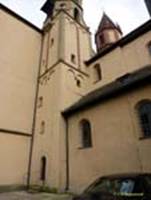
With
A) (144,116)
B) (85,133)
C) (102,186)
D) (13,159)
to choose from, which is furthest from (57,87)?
(102,186)

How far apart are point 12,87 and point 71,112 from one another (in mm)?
5472

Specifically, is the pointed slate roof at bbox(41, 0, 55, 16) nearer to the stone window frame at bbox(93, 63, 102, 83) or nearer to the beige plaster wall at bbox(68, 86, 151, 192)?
the stone window frame at bbox(93, 63, 102, 83)

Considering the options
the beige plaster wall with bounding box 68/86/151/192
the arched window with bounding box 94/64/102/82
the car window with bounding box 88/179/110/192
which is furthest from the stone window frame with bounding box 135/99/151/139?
the arched window with bounding box 94/64/102/82

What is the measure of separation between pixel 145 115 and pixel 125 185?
5549mm

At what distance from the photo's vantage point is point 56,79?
1544cm

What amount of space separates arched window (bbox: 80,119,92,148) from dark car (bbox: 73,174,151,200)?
6133mm

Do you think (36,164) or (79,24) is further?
(79,24)

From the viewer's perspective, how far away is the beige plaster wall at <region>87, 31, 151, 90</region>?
581 inches

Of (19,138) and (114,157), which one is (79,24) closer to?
(19,138)

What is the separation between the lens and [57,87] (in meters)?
14.9

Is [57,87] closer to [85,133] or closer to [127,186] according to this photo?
[85,133]

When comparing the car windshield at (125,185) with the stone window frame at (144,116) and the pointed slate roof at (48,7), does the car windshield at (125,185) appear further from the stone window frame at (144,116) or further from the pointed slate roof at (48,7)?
the pointed slate roof at (48,7)

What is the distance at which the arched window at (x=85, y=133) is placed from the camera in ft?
39.8

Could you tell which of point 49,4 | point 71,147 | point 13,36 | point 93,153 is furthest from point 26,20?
point 93,153
